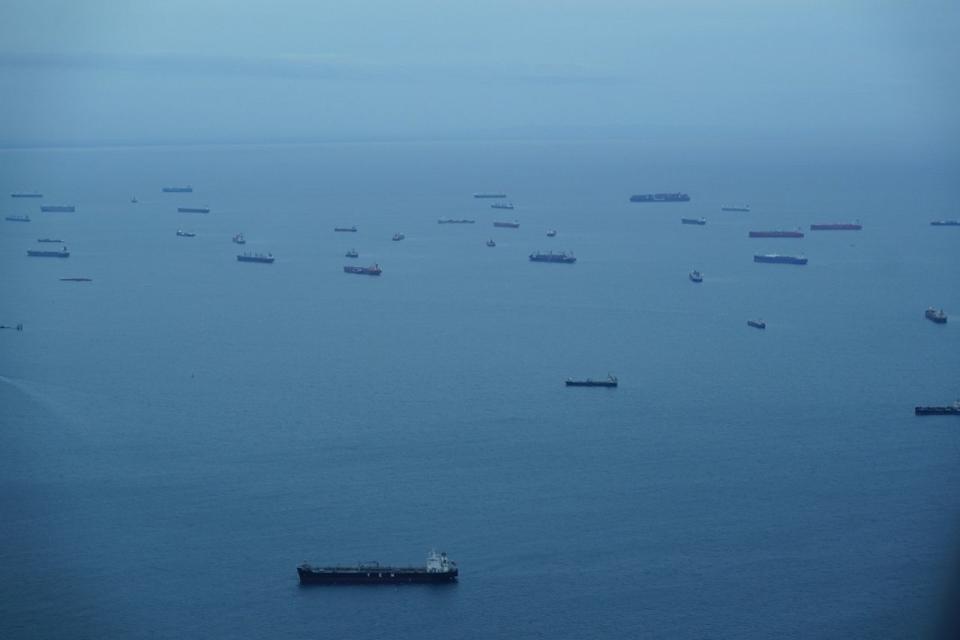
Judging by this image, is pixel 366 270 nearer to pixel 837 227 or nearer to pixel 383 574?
pixel 837 227

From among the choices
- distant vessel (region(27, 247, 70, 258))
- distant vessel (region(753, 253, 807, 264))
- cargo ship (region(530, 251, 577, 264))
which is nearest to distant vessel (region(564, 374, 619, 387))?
cargo ship (region(530, 251, 577, 264))

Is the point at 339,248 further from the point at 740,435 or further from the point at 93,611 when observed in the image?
the point at 93,611

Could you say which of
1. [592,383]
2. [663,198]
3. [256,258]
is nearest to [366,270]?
[256,258]

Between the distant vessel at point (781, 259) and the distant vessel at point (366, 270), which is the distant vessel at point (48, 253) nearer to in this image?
the distant vessel at point (366, 270)

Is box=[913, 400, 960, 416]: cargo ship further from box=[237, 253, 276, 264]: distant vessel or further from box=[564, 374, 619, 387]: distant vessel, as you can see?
box=[237, 253, 276, 264]: distant vessel

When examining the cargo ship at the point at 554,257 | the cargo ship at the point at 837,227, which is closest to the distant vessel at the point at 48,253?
the cargo ship at the point at 554,257

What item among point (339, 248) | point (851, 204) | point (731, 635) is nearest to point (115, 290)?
point (339, 248)
